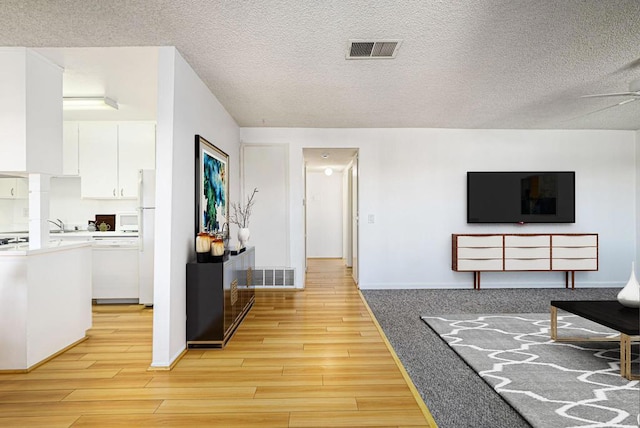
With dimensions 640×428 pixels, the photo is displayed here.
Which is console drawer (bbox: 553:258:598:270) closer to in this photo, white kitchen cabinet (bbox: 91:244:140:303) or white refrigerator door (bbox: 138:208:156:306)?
white refrigerator door (bbox: 138:208:156:306)

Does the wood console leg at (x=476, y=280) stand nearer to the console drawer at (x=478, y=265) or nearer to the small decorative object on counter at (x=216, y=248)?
the console drawer at (x=478, y=265)

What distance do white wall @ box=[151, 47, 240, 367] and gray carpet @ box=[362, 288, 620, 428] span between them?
180cm

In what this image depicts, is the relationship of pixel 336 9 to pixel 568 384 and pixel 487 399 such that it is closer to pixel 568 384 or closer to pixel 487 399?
pixel 487 399

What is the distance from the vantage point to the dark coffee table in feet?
8.50

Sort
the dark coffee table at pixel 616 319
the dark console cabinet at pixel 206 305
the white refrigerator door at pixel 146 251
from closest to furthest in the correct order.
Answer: the dark coffee table at pixel 616 319 < the dark console cabinet at pixel 206 305 < the white refrigerator door at pixel 146 251

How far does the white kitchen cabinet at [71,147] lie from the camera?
5328 mm

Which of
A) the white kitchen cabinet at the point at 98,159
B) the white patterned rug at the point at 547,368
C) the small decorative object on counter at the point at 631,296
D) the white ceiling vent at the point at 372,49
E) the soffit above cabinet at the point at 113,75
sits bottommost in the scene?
the white patterned rug at the point at 547,368

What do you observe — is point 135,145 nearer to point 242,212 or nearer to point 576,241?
point 242,212

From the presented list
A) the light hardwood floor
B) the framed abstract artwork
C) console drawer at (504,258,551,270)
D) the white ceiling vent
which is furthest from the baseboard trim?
console drawer at (504,258,551,270)

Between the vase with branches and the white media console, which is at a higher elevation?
the vase with branches

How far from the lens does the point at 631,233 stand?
6.05 m

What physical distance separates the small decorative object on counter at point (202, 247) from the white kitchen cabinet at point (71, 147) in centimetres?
320

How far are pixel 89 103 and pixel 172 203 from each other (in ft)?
7.82

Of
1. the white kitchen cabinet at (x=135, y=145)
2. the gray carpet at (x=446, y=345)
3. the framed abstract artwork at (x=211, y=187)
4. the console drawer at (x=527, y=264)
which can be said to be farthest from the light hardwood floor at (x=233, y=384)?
the console drawer at (x=527, y=264)
